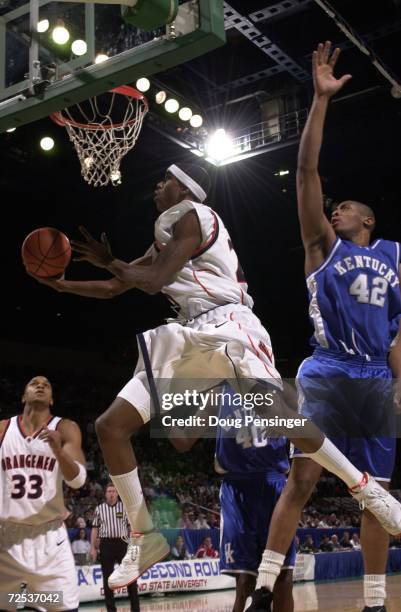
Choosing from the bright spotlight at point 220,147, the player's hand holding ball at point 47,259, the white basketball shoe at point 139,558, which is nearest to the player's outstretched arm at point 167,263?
the player's hand holding ball at point 47,259

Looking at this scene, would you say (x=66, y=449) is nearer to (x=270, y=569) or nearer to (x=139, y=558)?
(x=139, y=558)

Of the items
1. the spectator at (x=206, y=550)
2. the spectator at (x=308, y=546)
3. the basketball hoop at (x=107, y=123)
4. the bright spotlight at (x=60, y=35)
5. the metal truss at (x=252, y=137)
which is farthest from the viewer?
the spectator at (x=308, y=546)

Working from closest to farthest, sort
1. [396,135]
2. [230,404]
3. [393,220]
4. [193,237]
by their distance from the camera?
[193,237] → [230,404] → [396,135] → [393,220]

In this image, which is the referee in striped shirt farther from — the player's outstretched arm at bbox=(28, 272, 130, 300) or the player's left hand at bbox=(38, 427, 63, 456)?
the player's outstretched arm at bbox=(28, 272, 130, 300)

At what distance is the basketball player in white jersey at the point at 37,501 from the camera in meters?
4.98

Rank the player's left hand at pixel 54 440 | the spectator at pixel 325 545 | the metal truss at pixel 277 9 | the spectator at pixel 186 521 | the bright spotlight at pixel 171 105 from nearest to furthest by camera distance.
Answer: the player's left hand at pixel 54 440 < the metal truss at pixel 277 9 < the bright spotlight at pixel 171 105 < the spectator at pixel 186 521 < the spectator at pixel 325 545

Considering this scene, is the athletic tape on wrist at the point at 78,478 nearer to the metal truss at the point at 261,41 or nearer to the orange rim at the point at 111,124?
the orange rim at the point at 111,124

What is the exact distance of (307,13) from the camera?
8.80 m

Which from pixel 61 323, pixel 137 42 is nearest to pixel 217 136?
pixel 137 42

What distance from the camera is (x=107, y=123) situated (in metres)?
8.62

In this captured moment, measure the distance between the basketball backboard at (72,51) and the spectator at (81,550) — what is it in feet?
25.4

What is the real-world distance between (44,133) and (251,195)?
3.68m

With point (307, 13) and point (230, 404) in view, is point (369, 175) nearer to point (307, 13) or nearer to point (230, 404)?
point (307, 13)

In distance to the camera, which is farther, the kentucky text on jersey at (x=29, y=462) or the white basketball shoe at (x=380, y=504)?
the kentucky text on jersey at (x=29, y=462)
